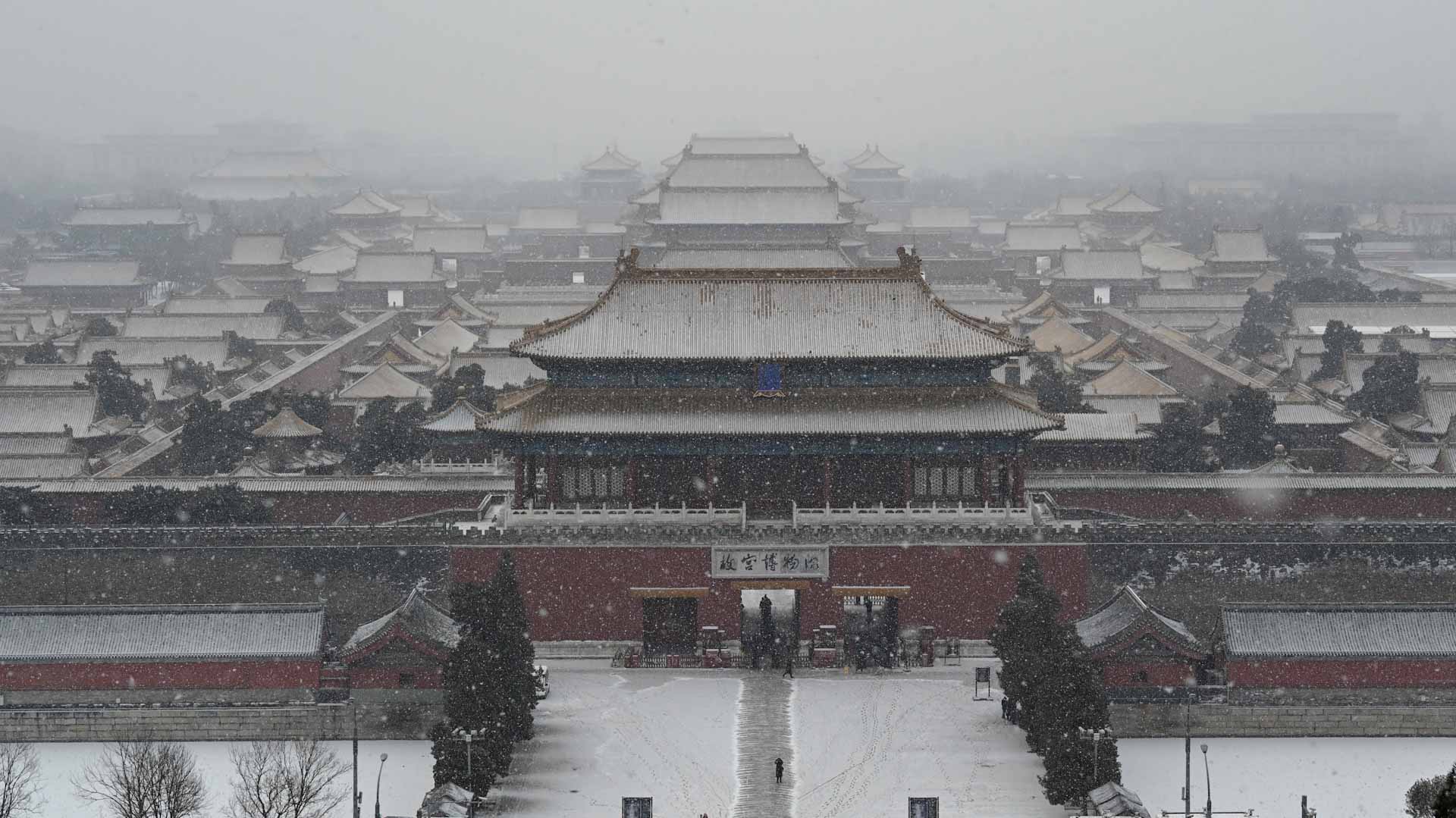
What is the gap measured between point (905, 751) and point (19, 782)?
11564 mm

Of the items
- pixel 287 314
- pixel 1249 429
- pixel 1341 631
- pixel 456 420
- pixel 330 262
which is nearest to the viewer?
pixel 1341 631

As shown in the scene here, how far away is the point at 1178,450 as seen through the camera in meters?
41.4

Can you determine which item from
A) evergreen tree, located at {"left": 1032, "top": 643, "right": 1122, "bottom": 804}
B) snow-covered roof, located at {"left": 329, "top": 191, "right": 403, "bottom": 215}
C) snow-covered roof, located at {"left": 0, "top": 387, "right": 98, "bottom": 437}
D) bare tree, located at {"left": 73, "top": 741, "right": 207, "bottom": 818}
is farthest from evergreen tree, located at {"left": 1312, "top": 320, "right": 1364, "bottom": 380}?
snow-covered roof, located at {"left": 329, "top": 191, "right": 403, "bottom": 215}

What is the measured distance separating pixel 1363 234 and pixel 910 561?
78537 mm

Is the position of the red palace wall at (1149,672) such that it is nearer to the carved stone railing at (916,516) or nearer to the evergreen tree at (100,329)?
the carved stone railing at (916,516)

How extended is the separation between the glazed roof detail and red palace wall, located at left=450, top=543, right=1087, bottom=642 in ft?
10.9

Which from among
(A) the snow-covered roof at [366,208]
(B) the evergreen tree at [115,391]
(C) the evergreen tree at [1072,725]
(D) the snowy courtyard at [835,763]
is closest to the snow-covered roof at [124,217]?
(A) the snow-covered roof at [366,208]

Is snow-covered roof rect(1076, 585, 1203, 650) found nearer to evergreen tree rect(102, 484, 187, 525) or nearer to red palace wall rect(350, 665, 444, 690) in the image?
red palace wall rect(350, 665, 444, 690)

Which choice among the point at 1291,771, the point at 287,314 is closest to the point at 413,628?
the point at 1291,771

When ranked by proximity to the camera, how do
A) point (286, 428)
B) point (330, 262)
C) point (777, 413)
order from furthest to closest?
point (330, 262) → point (286, 428) → point (777, 413)

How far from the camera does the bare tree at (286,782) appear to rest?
80.4ft

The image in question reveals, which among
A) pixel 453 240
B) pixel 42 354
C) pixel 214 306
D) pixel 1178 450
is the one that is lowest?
pixel 1178 450

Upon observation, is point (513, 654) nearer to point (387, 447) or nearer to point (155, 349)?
point (387, 447)

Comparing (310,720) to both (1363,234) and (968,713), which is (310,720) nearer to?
(968,713)
